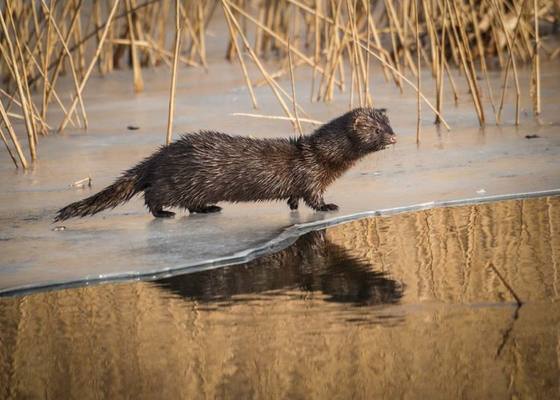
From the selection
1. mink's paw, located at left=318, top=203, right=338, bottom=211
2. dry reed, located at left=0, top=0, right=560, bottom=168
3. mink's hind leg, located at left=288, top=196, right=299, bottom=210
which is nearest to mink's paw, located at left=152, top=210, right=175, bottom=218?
mink's hind leg, located at left=288, top=196, right=299, bottom=210

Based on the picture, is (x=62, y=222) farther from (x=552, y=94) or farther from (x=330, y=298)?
(x=552, y=94)

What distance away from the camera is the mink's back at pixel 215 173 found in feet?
19.2

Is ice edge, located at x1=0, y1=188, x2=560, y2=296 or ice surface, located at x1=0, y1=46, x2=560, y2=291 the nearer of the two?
ice edge, located at x1=0, y1=188, x2=560, y2=296

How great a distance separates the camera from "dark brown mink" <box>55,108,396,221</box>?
19.1 feet

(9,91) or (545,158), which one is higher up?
(9,91)

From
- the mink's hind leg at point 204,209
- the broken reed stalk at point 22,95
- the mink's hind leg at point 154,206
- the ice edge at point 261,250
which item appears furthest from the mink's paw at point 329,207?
the broken reed stalk at point 22,95

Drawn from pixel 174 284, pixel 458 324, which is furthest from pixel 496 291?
pixel 174 284

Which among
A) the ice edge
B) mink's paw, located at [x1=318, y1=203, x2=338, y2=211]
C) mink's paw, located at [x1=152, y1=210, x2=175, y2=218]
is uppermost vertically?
mink's paw, located at [x1=152, y1=210, x2=175, y2=218]

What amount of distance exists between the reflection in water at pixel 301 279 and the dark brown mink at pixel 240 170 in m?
0.99

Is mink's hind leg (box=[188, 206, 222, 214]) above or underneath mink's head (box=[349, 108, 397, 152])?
underneath

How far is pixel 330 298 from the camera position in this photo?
4.17 meters

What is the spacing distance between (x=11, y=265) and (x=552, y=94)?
514 centimetres

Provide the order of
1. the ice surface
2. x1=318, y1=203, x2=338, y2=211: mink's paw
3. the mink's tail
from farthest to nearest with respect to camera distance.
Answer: x1=318, y1=203, x2=338, y2=211: mink's paw → the mink's tail → the ice surface

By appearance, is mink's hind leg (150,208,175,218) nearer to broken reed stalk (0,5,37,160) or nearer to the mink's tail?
the mink's tail
